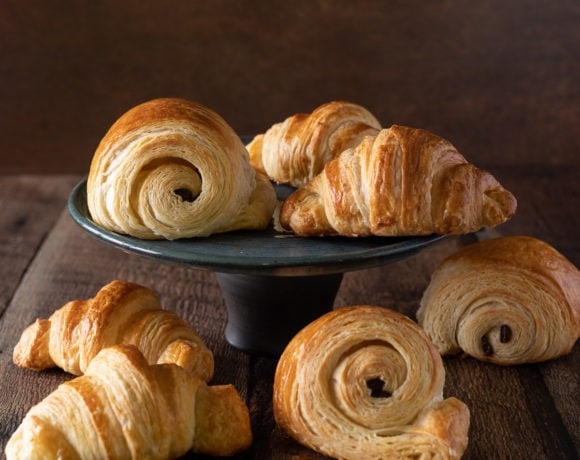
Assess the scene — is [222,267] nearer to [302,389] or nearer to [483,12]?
[302,389]

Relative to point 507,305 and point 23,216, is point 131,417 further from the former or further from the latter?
point 23,216

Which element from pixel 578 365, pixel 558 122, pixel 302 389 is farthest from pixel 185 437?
pixel 558 122

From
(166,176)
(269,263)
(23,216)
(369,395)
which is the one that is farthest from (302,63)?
(369,395)

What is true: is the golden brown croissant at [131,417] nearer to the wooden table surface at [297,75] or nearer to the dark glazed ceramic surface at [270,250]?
the dark glazed ceramic surface at [270,250]

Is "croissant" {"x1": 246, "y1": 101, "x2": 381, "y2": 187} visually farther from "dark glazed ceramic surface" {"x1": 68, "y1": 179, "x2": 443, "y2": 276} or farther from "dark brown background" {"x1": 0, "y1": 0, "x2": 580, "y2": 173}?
"dark brown background" {"x1": 0, "y1": 0, "x2": 580, "y2": 173}

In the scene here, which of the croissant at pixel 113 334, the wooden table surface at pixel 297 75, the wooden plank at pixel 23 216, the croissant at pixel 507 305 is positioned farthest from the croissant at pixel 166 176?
the wooden table surface at pixel 297 75

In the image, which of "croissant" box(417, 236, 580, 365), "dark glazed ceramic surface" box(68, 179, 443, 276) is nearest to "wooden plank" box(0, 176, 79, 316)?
"dark glazed ceramic surface" box(68, 179, 443, 276)

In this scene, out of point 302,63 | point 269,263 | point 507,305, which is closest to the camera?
point 269,263

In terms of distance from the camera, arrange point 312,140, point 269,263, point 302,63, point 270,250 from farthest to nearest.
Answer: point 302,63 < point 312,140 < point 270,250 < point 269,263

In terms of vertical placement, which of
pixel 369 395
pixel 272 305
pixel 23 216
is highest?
pixel 369 395
